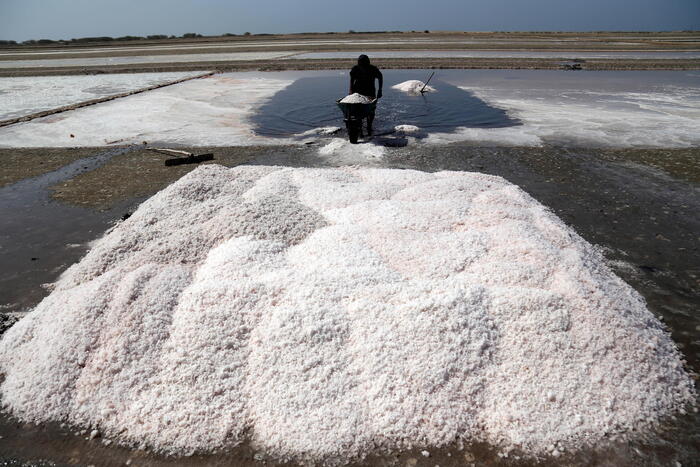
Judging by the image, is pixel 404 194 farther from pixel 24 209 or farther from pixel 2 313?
pixel 24 209

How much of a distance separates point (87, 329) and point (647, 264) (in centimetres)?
442

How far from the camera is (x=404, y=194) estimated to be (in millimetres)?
4340

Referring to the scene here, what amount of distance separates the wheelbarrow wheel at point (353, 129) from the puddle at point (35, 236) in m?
4.02

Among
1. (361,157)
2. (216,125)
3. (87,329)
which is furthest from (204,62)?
(87,329)

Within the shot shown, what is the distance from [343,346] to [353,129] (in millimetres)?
5375

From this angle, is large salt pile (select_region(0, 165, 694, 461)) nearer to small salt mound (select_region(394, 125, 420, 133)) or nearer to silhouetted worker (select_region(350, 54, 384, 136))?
small salt mound (select_region(394, 125, 420, 133))

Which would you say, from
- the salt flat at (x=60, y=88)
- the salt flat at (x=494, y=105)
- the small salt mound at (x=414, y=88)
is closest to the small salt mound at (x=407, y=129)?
the salt flat at (x=494, y=105)

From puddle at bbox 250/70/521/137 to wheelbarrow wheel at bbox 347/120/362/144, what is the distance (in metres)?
1.08

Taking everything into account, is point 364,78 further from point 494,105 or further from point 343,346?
point 343,346

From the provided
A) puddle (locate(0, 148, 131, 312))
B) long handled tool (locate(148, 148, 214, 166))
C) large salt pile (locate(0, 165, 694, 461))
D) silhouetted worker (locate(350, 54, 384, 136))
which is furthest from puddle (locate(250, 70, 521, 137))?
large salt pile (locate(0, 165, 694, 461))

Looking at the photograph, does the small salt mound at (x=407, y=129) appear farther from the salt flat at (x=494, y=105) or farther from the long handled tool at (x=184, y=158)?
the long handled tool at (x=184, y=158)

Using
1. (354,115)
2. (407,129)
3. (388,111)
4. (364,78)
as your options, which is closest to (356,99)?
(354,115)

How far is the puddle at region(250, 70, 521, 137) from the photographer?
346 inches

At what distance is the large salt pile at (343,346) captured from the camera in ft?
7.32
